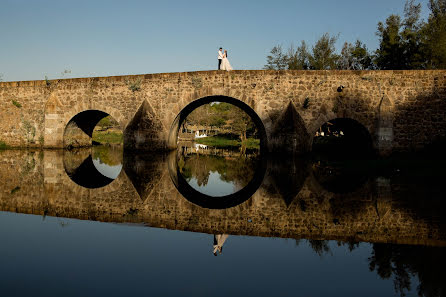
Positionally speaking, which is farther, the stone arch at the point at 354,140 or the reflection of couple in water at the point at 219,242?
the stone arch at the point at 354,140

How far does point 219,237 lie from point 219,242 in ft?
0.51

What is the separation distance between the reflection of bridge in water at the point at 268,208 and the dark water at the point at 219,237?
2cm

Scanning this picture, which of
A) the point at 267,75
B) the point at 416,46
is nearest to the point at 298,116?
the point at 267,75

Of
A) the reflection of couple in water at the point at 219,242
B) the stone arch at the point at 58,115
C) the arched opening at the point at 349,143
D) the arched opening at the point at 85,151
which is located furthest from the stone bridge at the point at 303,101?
the reflection of couple in water at the point at 219,242

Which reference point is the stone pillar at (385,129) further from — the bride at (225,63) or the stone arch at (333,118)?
the bride at (225,63)

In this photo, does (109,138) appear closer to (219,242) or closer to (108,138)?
(108,138)

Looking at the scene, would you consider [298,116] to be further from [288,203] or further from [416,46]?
[416,46]

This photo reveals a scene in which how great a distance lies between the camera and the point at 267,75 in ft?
56.7

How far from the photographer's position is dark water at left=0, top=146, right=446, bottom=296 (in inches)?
129

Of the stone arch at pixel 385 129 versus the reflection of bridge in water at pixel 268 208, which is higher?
the stone arch at pixel 385 129

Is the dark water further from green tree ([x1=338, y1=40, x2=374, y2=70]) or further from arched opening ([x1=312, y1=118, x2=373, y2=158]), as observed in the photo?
green tree ([x1=338, y1=40, x2=374, y2=70])

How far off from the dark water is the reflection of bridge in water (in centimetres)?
2

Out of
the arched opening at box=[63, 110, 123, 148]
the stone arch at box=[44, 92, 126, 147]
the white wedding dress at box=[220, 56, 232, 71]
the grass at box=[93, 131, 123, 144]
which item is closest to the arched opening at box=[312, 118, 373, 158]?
the white wedding dress at box=[220, 56, 232, 71]

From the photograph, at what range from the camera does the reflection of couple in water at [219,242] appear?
169 inches
